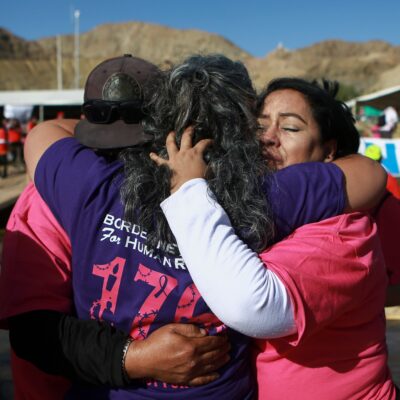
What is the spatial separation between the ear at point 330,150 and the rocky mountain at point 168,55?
46532 millimetres

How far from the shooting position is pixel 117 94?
145cm

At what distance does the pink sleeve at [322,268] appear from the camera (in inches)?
49.6

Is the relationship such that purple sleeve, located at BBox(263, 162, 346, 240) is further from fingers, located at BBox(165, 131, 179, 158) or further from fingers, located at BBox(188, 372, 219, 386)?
fingers, located at BBox(188, 372, 219, 386)

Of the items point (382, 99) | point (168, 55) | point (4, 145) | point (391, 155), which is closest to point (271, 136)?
point (391, 155)

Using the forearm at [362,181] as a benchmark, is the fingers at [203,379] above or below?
below

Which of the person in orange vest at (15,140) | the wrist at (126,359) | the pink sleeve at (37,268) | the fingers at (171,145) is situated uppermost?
the fingers at (171,145)

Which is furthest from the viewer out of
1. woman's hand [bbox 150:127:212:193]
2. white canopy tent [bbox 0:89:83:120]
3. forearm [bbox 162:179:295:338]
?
white canopy tent [bbox 0:89:83:120]

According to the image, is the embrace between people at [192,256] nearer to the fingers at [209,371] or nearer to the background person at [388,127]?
the fingers at [209,371]

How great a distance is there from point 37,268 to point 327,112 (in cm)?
94

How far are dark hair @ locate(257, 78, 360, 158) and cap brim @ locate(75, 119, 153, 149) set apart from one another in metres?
0.43

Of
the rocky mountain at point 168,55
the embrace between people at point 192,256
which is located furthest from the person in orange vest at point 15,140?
the rocky mountain at point 168,55

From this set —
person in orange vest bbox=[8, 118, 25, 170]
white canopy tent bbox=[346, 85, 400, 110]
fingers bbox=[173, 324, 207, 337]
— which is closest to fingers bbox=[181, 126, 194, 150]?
fingers bbox=[173, 324, 207, 337]

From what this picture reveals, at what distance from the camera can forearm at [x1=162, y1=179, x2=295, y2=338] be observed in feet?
Answer: 3.89

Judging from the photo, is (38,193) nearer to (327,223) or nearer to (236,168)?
(236,168)
